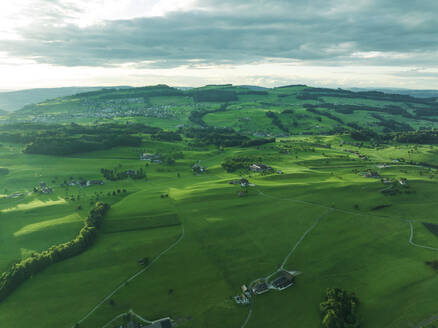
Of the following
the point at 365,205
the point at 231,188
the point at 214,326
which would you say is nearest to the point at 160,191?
the point at 231,188

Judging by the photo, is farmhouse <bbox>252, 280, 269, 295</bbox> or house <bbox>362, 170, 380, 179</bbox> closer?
farmhouse <bbox>252, 280, 269, 295</bbox>

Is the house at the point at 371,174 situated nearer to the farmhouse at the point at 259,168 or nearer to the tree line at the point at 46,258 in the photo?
the farmhouse at the point at 259,168

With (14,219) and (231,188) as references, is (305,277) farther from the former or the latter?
(14,219)

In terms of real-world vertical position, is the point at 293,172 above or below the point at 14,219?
above

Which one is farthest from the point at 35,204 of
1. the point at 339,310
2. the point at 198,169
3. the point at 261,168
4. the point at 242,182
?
the point at 339,310

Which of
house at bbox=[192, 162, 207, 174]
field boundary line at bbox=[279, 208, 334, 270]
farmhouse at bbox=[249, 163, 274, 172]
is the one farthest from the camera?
house at bbox=[192, 162, 207, 174]

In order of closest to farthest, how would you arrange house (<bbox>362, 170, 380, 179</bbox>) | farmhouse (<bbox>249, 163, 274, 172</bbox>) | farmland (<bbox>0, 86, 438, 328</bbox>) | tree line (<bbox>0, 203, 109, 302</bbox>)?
farmland (<bbox>0, 86, 438, 328</bbox>) → tree line (<bbox>0, 203, 109, 302</bbox>) → house (<bbox>362, 170, 380, 179</bbox>) → farmhouse (<bbox>249, 163, 274, 172</bbox>)

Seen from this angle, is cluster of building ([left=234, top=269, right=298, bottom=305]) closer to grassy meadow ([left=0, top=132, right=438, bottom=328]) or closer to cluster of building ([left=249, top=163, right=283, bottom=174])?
grassy meadow ([left=0, top=132, right=438, bottom=328])

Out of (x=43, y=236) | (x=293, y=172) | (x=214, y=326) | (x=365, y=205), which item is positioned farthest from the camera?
(x=293, y=172)

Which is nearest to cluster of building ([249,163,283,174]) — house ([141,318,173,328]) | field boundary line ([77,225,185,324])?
field boundary line ([77,225,185,324])
